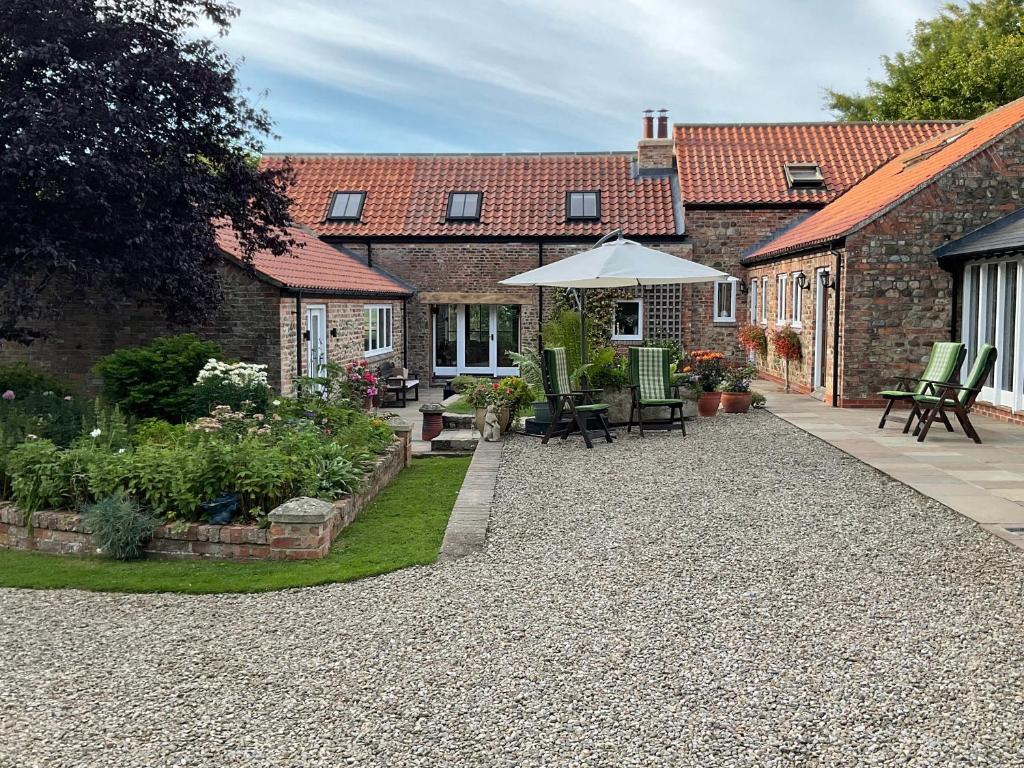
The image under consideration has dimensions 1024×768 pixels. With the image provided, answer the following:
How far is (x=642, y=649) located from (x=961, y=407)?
25.7 ft

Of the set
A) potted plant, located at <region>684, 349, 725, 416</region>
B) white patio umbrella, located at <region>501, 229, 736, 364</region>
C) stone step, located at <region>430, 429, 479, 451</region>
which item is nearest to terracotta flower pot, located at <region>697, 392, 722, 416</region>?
potted plant, located at <region>684, 349, 725, 416</region>

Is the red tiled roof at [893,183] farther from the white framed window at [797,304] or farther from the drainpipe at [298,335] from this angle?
the drainpipe at [298,335]

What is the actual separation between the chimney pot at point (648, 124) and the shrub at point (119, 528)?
70.0 ft

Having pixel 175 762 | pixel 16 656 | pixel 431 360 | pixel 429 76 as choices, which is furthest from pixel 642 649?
pixel 431 360

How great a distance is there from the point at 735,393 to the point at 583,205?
35.2 feet

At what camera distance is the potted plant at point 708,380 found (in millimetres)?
13781

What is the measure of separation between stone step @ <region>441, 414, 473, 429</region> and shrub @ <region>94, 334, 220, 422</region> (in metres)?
3.35

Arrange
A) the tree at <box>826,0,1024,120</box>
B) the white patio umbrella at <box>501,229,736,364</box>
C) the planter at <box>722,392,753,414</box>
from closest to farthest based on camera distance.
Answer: the white patio umbrella at <box>501,229,736,364</box>
the planter at <box>722,392,753,414</box>
the tree at <box>826,0,1024,120</box>

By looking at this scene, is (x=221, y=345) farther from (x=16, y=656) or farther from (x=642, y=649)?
(x=642, y=649)

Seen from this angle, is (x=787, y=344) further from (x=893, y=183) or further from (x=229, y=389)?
(x=229, y=389)

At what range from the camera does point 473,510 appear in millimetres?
7277

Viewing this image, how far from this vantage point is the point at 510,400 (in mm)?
11969

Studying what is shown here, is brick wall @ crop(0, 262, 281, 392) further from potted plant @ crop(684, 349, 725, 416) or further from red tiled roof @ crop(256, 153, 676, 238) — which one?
red tiled roof @ crop(256, 153, 676, 238)

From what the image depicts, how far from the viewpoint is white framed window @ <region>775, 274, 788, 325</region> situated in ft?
63.4
